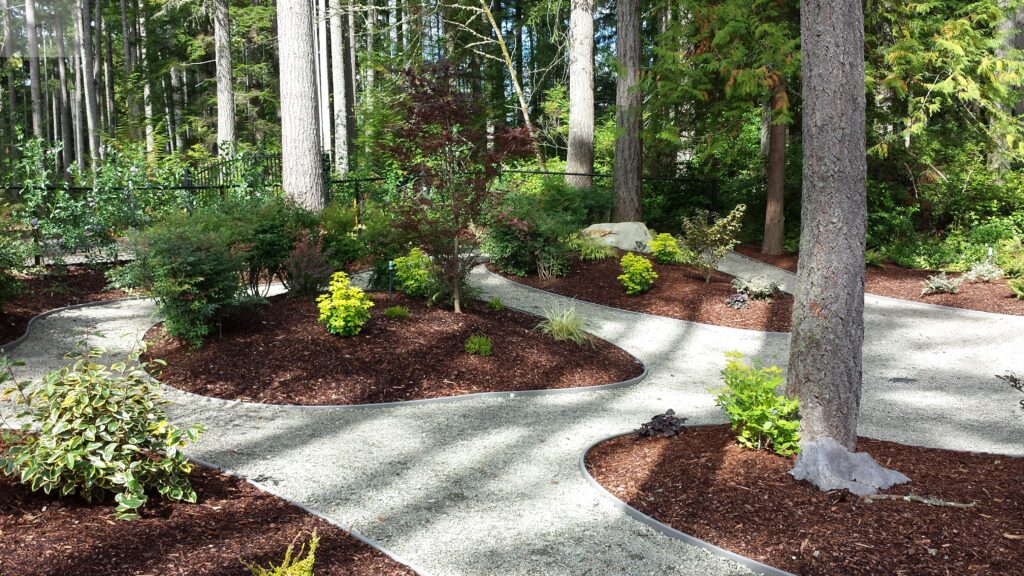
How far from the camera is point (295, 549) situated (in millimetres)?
3178

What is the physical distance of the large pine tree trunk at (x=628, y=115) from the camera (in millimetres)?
13461

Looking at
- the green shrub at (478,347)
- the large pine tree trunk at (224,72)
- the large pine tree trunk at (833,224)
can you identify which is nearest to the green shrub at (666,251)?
the green shrub at (478,347)

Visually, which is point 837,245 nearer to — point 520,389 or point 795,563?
point 795,563

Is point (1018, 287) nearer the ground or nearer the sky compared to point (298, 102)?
nearer the ground

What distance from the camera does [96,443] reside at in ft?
10.3

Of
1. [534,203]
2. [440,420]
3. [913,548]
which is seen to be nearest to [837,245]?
[913,548]

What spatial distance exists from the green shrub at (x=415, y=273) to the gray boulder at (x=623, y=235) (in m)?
4.65

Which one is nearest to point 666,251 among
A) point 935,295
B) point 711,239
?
point 711,239

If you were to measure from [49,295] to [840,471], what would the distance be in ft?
27.0

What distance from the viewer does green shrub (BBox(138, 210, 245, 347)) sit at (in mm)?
6215

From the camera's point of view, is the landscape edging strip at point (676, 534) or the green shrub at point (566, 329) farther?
the green shrub at point (566, 329)

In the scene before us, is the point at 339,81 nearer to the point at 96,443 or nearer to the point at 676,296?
the point at 676,296

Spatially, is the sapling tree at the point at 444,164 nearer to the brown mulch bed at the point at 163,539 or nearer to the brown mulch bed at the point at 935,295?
the brown mulch bed at the point at 935,295

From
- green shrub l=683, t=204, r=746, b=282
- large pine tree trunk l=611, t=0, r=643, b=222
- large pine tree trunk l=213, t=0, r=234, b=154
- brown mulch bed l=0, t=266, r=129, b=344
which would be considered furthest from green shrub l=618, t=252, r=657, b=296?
large pine tree trunk l=213, t=0, r=234, b=154
